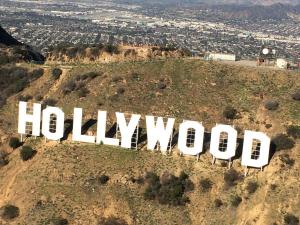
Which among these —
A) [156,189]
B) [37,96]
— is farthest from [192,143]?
[37,96]

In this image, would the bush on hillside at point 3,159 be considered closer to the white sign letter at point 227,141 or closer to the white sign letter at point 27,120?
the white sign letter at point 27,120

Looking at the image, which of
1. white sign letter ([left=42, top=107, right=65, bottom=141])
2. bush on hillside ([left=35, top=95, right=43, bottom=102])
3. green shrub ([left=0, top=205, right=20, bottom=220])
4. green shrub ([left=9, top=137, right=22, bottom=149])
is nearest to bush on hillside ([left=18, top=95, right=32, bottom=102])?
bush on hillside ([left=35, top=95, right=43, bottom=102])

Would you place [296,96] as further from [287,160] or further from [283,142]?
[287,160]

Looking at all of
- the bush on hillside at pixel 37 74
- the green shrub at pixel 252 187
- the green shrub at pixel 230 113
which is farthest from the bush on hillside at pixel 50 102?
the green shrub at pixel 252 187

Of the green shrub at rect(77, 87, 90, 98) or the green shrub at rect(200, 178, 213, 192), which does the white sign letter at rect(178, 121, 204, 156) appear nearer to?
the green shrub at rect(200, 178, 213, 192)

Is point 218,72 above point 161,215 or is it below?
above

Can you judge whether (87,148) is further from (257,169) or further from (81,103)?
(257,169)
